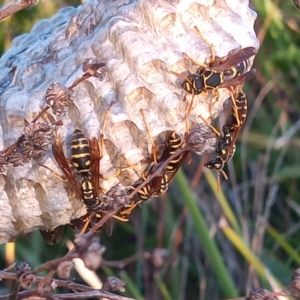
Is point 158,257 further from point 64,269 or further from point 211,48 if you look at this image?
point 211,48

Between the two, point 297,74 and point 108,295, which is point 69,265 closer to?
point 108,295

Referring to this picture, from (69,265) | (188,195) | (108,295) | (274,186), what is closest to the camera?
(69,265)

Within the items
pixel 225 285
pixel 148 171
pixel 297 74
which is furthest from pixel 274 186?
pixel 148 171

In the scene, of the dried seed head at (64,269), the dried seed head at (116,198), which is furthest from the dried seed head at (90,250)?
the dried seed head at (116,198)

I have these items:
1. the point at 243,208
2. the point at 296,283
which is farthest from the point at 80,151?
the point at 243,208

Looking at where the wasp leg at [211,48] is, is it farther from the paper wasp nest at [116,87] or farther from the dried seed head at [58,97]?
the dried seed head at [58,97]
